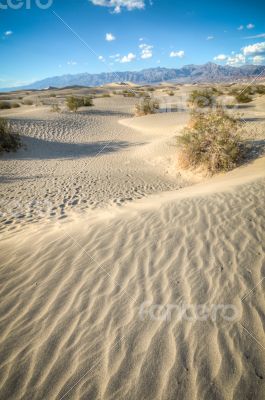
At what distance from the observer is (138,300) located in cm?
275

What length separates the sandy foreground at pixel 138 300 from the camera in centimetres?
205

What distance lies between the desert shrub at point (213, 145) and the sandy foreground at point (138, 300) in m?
2.46

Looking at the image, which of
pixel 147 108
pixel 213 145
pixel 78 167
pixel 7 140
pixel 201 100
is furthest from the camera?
pixel 147 108

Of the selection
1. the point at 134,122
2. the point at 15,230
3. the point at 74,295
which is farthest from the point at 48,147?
the point at 74,295

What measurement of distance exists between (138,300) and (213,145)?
641 cm

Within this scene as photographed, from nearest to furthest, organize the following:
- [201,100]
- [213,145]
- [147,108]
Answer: [213,145] < [201,100] < [147,108]

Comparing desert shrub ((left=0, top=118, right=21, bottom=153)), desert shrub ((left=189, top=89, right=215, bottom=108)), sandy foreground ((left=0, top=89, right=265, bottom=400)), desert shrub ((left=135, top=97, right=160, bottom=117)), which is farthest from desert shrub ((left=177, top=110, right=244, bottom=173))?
desert shrub ((left=135, top=97, right=160, bottom=117))

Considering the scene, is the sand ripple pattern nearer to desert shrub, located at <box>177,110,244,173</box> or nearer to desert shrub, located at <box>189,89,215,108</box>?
desert shrub, located at <box>177,110,244,173</box>

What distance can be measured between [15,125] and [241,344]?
49.8 feet

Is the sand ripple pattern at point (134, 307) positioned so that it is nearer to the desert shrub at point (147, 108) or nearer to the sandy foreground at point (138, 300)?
the sandy foreground at point (138, 300)

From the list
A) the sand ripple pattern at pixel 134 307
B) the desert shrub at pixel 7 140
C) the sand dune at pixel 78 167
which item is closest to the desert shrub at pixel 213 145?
the sand dune at pixel 78 167

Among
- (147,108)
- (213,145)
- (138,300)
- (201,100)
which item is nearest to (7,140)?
(213,145)

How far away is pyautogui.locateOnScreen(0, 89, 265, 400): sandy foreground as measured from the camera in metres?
2.05

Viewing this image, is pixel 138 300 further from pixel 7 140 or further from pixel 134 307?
pixel 7 140
